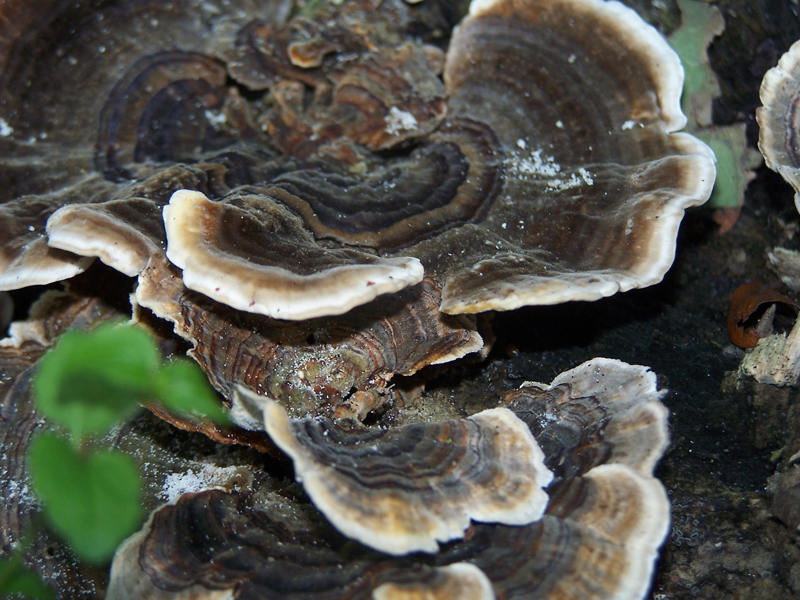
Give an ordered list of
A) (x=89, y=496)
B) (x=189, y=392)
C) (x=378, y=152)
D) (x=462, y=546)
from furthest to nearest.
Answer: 1. (x=378, y=152)
2. (x=189, y=392)
3. (x=89, y=496)
4. (x=462, y=546)

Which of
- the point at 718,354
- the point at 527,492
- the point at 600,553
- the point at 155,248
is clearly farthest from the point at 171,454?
→ the point at 718,354

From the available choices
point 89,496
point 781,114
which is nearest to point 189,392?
point 89,496

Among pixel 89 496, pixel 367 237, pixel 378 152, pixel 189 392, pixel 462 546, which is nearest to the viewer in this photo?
pixel 462 546

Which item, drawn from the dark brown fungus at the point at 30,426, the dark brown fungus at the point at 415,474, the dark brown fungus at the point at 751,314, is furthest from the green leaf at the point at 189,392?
the dark brown fungus at the point at 751,314

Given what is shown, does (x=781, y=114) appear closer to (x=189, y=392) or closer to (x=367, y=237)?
(x=367, y=237)

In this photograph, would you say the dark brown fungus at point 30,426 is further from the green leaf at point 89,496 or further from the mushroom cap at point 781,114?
the mushroom cap at point 781,114

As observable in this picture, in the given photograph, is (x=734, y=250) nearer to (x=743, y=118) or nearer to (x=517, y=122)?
(x=743, y=118)

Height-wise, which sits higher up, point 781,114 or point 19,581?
point 781,114

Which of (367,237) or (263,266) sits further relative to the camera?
(367,237)
